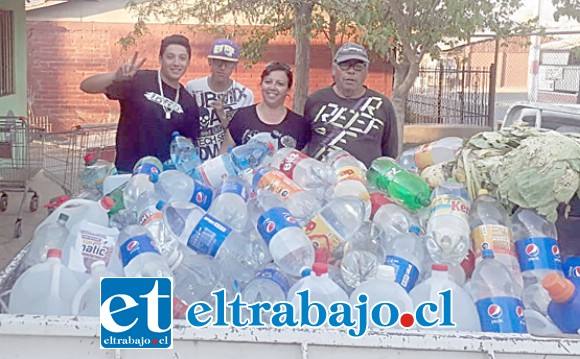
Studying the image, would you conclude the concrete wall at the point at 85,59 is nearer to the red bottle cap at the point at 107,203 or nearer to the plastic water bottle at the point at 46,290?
the red bottle cap at the point at 107,203

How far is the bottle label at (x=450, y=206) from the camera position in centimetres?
288

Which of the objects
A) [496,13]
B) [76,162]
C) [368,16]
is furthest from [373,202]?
[76,162]

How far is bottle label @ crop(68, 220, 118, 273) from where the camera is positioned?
8.98ft

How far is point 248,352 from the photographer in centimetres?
219

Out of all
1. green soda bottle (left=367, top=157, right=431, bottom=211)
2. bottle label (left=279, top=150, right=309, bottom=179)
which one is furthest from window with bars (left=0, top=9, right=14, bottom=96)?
green soda bottle (left=367, top=157, right=431, bottom=211)

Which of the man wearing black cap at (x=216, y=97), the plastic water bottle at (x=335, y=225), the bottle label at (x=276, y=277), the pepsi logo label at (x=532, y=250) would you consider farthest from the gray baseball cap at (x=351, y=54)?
the bottle label at (x=276, y=277)

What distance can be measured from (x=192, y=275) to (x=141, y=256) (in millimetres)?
205

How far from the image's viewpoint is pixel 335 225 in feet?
9.55

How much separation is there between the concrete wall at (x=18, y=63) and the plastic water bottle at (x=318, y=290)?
8722mm

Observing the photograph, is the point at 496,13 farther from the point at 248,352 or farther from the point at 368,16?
the point at 248,352

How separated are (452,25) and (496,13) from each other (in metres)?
1.11

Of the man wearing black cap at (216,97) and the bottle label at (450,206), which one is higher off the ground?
the man wearing black cap at (216,97)

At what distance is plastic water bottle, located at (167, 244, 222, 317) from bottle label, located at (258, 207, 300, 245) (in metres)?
0.23

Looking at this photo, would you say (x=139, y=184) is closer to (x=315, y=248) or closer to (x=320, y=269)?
(x=315, y=248)
